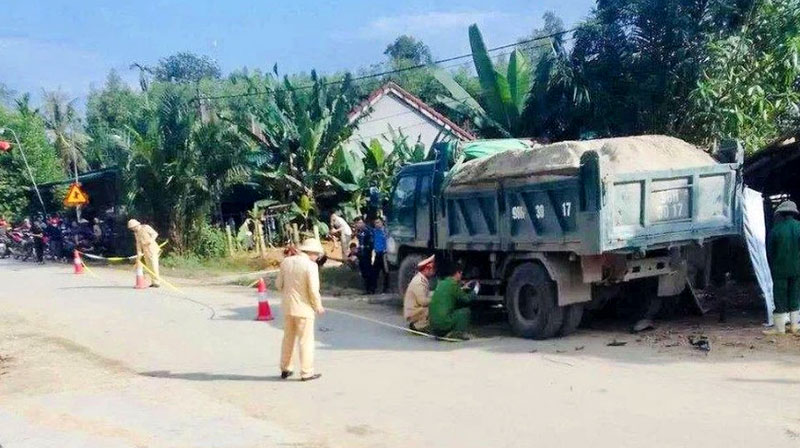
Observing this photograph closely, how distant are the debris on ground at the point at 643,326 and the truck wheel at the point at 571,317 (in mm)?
730

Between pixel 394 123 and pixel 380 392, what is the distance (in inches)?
962

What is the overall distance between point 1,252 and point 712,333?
1081 inches

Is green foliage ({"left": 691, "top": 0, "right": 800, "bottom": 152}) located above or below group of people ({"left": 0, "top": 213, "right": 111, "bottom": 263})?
above

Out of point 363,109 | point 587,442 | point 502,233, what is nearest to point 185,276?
point 363,109

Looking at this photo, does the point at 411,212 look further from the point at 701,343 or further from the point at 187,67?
the point at 187,67

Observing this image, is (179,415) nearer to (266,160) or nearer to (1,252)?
(266,160)

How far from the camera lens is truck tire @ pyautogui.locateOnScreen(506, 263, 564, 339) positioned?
412 inches

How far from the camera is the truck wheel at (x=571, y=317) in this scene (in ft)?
34.7

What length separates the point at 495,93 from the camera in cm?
2014

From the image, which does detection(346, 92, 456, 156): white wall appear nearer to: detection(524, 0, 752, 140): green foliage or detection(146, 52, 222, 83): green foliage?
detection(524, 0, 752, 140): green foliage

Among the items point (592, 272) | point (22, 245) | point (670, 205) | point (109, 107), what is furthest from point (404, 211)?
point (109, 107)

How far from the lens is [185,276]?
830 inches

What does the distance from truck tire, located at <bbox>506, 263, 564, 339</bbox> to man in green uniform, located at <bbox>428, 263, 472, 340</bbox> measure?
0.65 meters

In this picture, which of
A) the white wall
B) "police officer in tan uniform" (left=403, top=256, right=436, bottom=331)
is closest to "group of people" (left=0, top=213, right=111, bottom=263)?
the white wall
